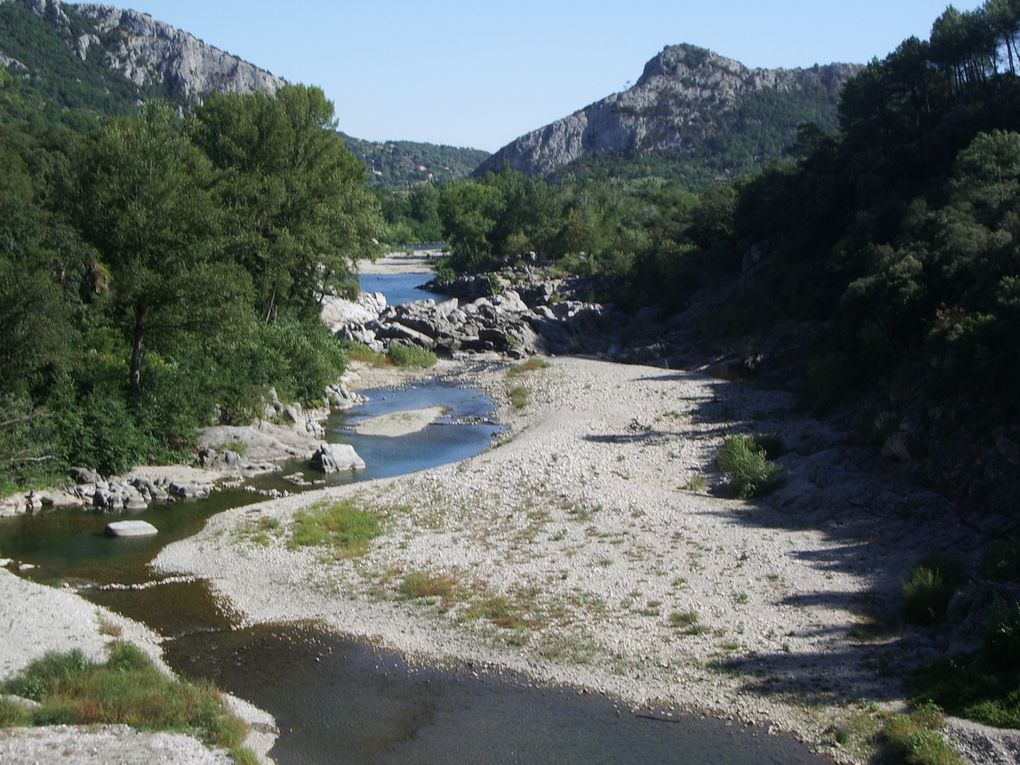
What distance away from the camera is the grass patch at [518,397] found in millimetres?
46750

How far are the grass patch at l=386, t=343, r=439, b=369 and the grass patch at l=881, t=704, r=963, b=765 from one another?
4499 centimetres

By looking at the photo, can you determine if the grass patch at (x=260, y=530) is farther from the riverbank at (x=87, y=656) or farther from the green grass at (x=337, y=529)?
the riverbank at (x=87, y=656)

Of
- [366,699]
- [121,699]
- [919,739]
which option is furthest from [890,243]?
[121,699]

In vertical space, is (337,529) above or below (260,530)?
above

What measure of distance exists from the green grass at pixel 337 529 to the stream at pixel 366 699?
11.7ft

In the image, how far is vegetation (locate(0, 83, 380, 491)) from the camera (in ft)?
96.4

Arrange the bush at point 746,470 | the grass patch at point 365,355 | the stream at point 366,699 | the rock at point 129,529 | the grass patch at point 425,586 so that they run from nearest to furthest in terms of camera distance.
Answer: the stream at point 366,699
the grass patch at point 425,586
the rock at point 129,529
the bush at point 746,470
the grass patch at point 365,355

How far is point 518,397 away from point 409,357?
1233 centimetres

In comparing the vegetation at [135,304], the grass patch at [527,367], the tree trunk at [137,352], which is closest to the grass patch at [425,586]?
the vegetation at [135,304]

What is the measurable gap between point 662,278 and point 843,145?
612 inches

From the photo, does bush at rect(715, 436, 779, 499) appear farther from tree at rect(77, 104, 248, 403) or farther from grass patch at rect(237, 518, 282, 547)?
tree at rect(77, 104, 248, 403)

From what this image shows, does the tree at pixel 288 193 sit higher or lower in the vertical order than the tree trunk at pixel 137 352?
higher

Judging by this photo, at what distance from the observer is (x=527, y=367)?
186 feet

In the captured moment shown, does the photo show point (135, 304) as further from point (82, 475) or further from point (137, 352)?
point (82, 475)
